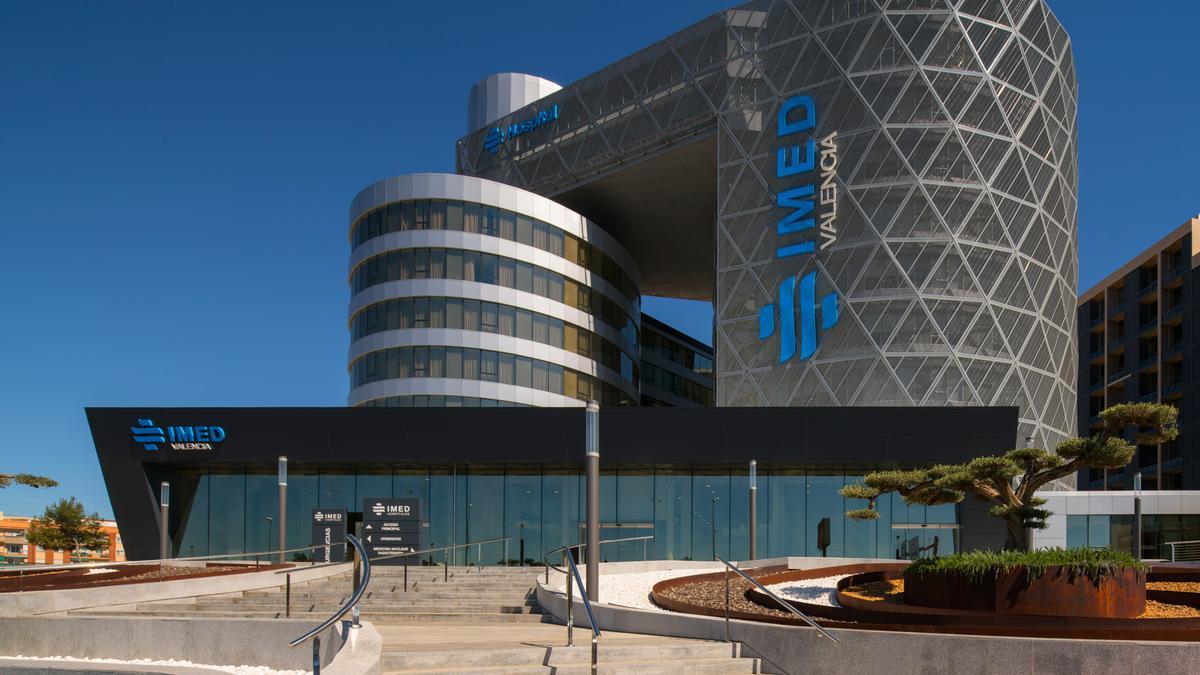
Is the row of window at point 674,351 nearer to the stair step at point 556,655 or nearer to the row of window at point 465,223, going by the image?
the row of window at point 465,223

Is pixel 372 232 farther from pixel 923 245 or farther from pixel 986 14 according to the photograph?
pixel 986 14

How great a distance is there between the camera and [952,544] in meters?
47.1

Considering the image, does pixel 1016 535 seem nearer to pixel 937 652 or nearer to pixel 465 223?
pixel 937 652

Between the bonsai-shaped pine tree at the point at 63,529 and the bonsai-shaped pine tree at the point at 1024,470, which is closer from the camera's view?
the bonsai-shaped pine tree at the point at 1024,470

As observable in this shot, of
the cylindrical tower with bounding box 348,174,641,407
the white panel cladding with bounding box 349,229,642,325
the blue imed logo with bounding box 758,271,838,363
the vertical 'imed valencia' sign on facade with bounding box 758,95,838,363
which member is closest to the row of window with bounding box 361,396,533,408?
the cylindrical tower with bounding box 348,174,641,407

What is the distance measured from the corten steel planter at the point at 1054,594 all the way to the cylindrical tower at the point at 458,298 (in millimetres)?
41109

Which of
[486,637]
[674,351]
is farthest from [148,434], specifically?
[674,351]

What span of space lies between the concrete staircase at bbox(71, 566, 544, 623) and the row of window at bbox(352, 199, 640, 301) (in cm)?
3078

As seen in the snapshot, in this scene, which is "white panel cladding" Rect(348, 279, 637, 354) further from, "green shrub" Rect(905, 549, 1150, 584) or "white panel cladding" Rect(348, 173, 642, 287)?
"green shrub" Rect(905, 549, 1150, 584)

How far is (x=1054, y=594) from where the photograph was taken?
18297mm

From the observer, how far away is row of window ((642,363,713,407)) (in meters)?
82.0

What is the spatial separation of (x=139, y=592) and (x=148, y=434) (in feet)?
76.5

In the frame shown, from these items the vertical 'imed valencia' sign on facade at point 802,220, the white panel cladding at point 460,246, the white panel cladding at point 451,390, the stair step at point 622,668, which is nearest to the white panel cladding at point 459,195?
the white panel cladding at point 460,246

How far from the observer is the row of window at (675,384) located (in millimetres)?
81981
